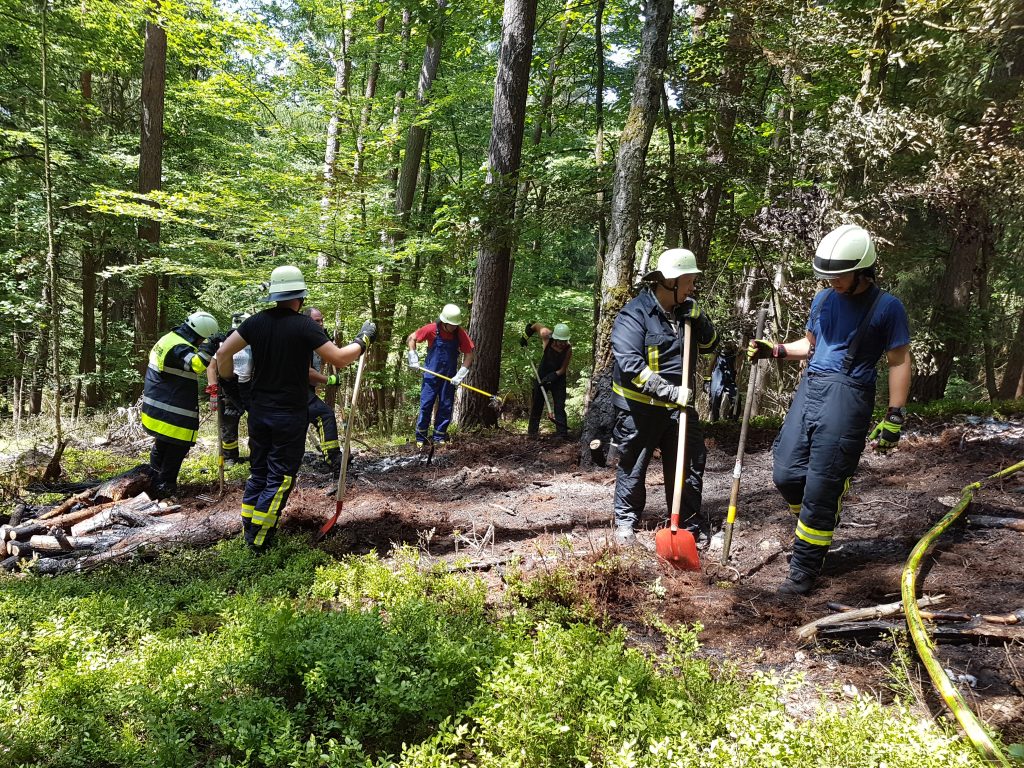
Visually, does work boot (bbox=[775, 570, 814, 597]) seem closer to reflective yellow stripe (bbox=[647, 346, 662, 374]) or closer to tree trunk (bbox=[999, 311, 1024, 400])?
reflective yellow stripe (bbox=[647, 346, 662, 374])

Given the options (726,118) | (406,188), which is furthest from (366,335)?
(406,188)

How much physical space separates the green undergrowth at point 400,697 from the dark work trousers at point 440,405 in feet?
17.6

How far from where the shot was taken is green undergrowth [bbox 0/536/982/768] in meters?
2.24

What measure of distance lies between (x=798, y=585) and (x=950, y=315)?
25.1ft

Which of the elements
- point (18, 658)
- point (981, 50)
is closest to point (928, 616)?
point (18, 658)

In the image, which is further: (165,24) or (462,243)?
(165,24)

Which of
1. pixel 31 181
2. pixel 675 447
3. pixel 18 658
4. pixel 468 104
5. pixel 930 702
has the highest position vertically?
pixel 468 104

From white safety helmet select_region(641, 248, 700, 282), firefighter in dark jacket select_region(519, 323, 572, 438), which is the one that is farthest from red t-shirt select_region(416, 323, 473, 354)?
white safety helmet select_region(641, 248, 700, 282)

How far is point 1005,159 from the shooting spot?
6395 mm

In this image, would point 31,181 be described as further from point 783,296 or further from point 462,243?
point 783,296

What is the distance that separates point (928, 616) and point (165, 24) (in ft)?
42.3

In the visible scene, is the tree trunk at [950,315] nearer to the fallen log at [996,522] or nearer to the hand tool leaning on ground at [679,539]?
the fallen log at [996,522]

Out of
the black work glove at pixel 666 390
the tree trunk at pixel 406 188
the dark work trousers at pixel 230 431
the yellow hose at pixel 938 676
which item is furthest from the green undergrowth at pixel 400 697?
the tree trunk at pixel 406 188

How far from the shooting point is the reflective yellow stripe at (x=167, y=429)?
653 centimetres
